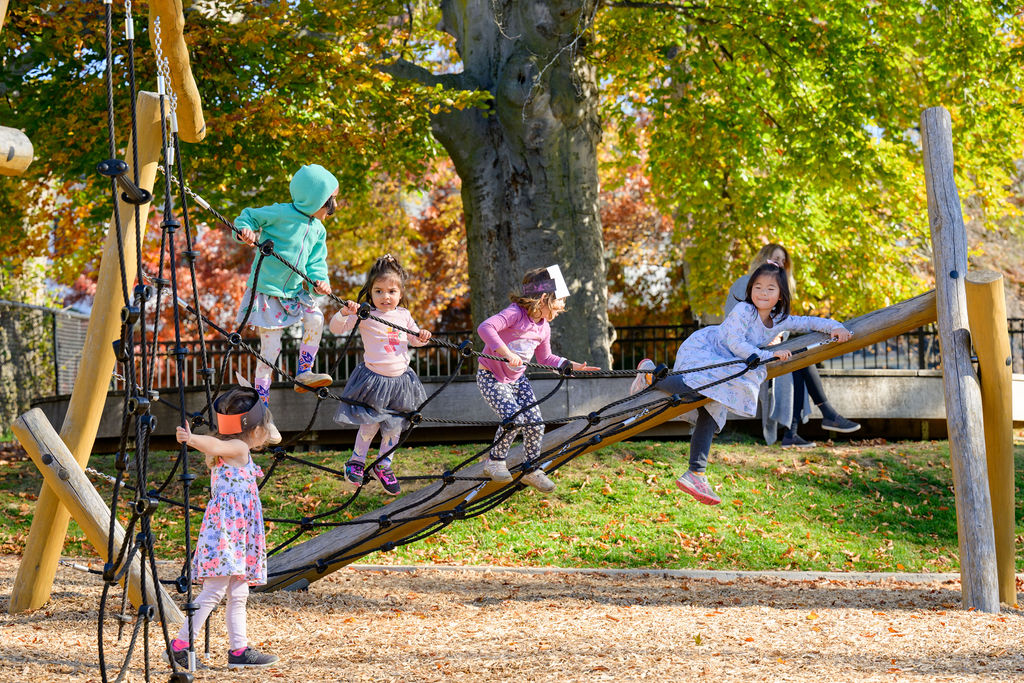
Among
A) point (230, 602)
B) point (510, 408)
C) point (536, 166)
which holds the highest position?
point (536, 166)

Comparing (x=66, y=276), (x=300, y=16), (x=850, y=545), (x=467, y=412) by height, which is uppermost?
(x=300, y=16)

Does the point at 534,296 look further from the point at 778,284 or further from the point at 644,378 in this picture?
the point at 778,284

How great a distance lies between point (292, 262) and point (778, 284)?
261 cm

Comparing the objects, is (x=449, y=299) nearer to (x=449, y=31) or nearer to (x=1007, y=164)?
(x=449, y=31)

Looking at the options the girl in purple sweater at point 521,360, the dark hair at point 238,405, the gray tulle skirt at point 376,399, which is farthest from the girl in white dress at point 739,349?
the dark hair at point 238,405

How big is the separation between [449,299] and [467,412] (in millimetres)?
9075

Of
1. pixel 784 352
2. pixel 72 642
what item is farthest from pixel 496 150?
pixel 72 642

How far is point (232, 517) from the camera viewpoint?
422cm

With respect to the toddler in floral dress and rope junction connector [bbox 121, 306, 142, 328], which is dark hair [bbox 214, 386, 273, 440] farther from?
rope junction connector [bbox 121, 306, 142, 328]

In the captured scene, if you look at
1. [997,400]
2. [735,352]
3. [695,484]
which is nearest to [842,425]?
[997,400]

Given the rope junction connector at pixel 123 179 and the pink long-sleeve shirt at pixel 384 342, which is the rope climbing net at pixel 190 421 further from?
the pink long-sleeve shirt at pixel 384 342

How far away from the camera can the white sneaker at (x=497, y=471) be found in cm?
543

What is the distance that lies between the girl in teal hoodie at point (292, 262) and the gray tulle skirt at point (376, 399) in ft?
0.91

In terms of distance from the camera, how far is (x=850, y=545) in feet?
27.3
